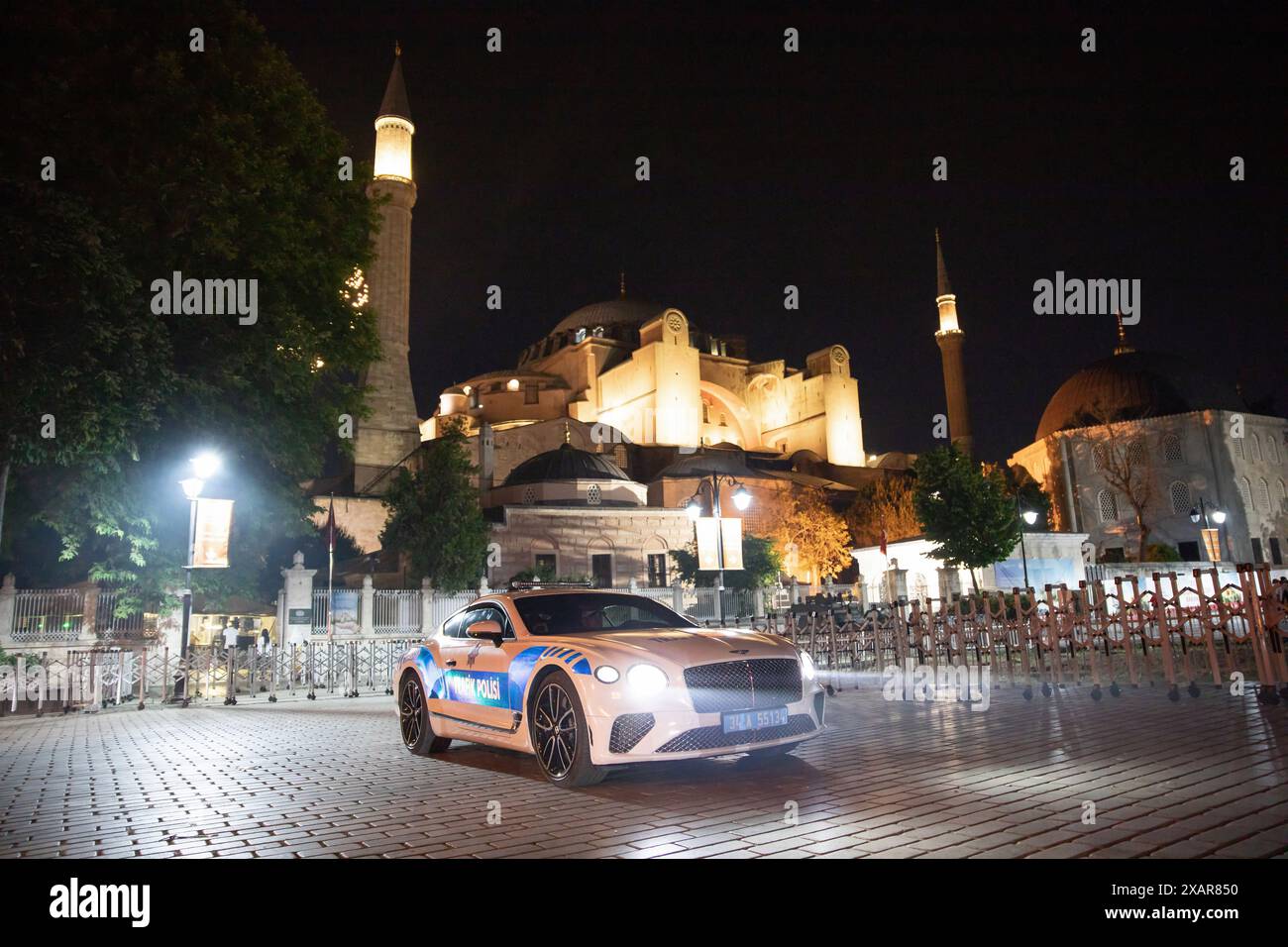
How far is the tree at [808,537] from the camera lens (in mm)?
46531

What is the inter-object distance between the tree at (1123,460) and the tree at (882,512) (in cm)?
1343

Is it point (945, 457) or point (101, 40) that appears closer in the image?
point (101, 40)

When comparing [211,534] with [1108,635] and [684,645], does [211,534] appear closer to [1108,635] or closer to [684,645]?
[684,645]

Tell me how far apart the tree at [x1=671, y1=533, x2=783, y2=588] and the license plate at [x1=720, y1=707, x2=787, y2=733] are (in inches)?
1189

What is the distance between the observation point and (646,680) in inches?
211

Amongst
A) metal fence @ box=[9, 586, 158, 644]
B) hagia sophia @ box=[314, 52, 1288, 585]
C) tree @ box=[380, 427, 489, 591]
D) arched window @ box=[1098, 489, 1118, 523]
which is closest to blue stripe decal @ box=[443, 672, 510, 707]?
metal fence @ box=[9, 586, 158, 644]

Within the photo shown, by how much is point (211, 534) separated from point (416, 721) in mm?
8153

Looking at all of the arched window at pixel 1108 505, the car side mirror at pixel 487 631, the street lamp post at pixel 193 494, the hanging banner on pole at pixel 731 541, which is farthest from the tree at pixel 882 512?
the car side mirror at pixel 487 631

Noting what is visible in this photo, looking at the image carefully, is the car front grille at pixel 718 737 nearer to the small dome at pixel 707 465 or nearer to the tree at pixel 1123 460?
the small dome at pixel 707 465

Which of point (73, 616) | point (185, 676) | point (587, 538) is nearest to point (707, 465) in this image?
point (587, 538)
